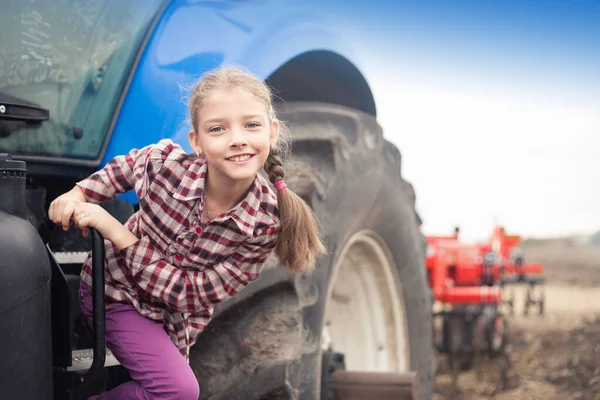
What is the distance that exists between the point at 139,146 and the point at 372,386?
1.02 meters

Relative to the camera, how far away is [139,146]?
1.99m

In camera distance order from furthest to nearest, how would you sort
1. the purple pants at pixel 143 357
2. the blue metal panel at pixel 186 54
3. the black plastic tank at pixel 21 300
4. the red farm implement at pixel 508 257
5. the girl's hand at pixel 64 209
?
the red farm implement at pixel 508 257, the blue metal panel at pixel 186 54, the purple pants at pixel 143 357, the girl's hand at pixel 64 209, the black plastic tank at pixel 21 300

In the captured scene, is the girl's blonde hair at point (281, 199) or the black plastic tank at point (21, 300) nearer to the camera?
the black plastic tank at point (21, 300)

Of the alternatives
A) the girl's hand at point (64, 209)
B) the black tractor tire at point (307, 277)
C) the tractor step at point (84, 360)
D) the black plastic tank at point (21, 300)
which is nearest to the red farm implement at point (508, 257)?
the black tractor tire at point (307, 277)

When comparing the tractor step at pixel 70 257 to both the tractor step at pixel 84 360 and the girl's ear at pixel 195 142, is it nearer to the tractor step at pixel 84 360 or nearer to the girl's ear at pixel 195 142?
the tractor step at pixel 84 360

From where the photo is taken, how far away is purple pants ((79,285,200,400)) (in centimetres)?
181

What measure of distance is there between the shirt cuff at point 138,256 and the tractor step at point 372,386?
0.85 meters

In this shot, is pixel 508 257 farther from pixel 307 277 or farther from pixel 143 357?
pixel 143 357

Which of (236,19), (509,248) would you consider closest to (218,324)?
(236,19)

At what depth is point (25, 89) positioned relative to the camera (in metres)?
1.86

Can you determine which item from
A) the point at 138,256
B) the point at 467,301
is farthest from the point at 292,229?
the point at 467,301

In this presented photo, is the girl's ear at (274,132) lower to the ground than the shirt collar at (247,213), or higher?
higher

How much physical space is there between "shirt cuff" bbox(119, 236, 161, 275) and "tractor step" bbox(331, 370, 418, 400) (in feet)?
2.80

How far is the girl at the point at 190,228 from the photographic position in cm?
178
